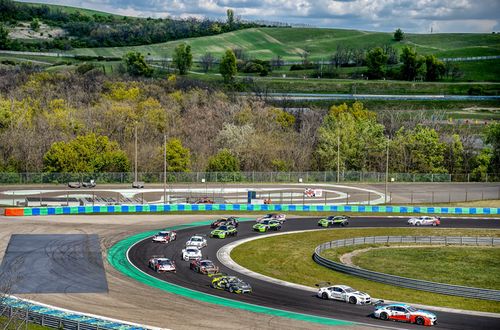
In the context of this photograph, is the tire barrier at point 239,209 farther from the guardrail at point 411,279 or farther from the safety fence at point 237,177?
the guardrail at point 411,279

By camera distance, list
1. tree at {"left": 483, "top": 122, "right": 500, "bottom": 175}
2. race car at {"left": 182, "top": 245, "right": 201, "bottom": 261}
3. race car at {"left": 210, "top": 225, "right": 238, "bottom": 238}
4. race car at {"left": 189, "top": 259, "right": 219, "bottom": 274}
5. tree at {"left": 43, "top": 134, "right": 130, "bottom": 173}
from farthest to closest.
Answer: tree at {"left": 483, "top": 122, "right": 500, "bottom": 175}
tree at {"left": 43, "top": 134, "right": 130, "bottom": 173}
race car at {"left": 210, "top": 225, "right": 238, "bottom": 238}
race car at {"left": 182, "top": 245, "right": 201, "bottom": 261}
race car at {"left": 189, "top": 259, "right": 219, "bottom": 274}

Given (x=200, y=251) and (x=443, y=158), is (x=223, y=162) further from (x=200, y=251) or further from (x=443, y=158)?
(x=200, y=251)

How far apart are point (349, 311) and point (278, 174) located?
244ft

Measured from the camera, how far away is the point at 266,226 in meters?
80.1

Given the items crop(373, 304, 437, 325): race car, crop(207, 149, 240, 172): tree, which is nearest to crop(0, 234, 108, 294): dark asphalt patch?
crop(373, 304, 437, 325): race car

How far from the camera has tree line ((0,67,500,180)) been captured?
122 metres

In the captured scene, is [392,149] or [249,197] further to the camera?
[392,149]

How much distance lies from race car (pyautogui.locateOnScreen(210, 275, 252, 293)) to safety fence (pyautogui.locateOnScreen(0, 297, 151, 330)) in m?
10.8

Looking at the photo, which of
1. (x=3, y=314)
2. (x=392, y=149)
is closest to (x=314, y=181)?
(x=392, y=149)

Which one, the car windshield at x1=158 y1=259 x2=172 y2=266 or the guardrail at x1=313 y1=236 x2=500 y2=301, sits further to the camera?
the car windshield at x1=158 y1=259 x2=172 y2=266

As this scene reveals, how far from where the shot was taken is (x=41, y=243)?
67.0 meters

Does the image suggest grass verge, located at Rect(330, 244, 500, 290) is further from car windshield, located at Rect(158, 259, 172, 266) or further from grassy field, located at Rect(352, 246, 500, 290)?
car windshield, located at Rect(158, 259, 172, 266)

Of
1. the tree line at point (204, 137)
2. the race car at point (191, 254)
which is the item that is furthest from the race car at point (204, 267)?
the tree line at point (204, 137)

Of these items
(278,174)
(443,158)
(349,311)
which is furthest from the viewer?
(443,158)
